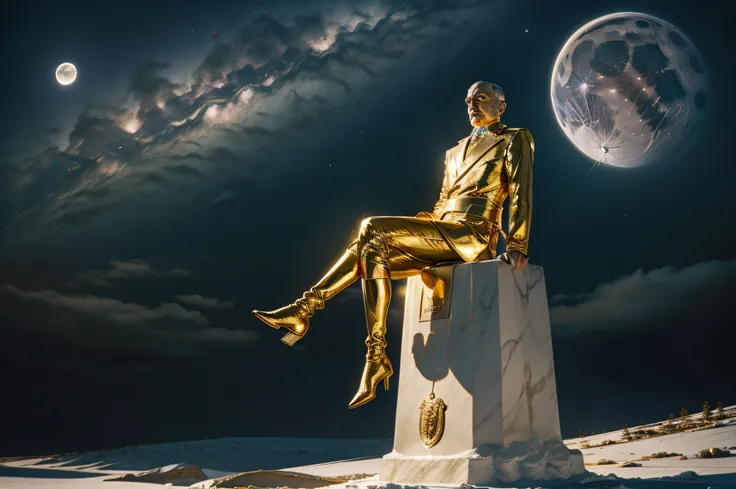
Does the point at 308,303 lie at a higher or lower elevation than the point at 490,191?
lower

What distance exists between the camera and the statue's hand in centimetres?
626

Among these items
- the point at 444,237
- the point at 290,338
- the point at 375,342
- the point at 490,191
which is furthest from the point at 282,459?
the point at 490,191

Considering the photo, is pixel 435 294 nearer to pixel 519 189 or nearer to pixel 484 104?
pixel 519 189

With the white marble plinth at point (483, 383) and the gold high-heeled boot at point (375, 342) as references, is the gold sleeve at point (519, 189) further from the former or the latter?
the gold high-heeled boot at point (375, 342)

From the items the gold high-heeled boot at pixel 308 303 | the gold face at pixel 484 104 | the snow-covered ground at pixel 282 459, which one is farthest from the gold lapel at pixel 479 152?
the snow-covered ground at pixel 282 459

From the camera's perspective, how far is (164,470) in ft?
35.1

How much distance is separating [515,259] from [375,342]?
1.42 metres

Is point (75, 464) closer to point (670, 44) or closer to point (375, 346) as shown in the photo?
point (375, 346)

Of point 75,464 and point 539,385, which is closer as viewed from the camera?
point 539,385

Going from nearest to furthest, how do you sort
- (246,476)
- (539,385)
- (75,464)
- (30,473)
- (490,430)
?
(490,430), (539,385), (246,476), (30,473), (75,464)

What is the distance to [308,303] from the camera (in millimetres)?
6672

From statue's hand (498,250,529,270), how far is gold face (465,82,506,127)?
151cm

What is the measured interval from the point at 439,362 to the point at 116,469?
10.5 metres

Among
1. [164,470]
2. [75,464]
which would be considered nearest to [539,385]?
[164,470]
